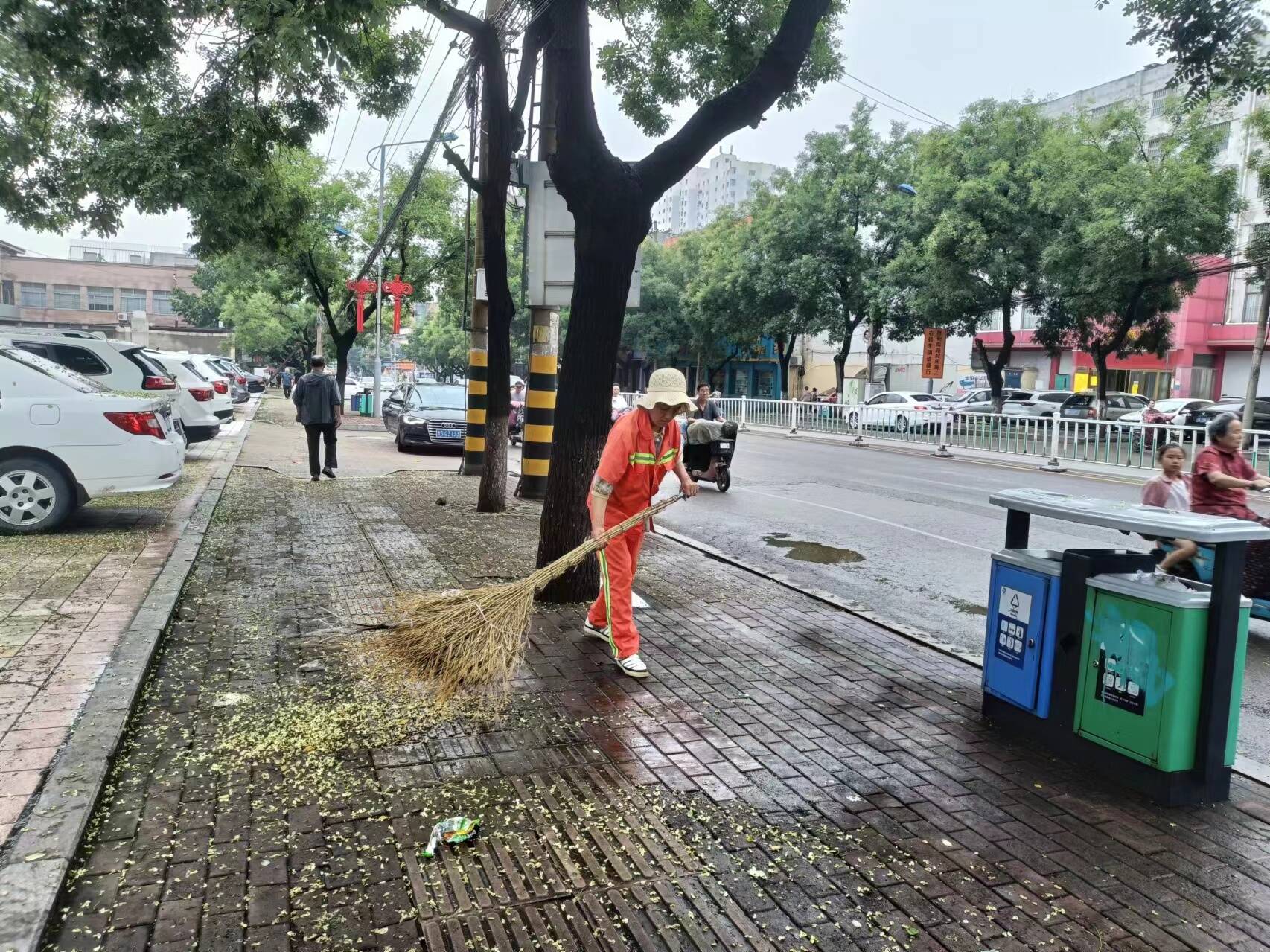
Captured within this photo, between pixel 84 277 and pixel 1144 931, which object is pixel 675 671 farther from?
pixel 84 277

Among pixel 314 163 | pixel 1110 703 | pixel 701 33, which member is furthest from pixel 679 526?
pixel 314 163

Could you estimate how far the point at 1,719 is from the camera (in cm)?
422

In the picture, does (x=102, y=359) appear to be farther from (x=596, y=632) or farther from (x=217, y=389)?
(x=596, y=632)

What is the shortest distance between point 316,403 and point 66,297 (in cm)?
6591

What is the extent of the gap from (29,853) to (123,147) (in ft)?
30.7

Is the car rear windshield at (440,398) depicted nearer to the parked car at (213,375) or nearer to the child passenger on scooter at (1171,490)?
the parked car at (213,375)

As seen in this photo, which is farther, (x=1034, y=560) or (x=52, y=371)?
(x=52, y=371)

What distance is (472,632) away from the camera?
15.9 ft

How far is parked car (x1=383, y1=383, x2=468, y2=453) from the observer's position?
18.8 metres

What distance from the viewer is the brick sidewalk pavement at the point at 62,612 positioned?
157 inches

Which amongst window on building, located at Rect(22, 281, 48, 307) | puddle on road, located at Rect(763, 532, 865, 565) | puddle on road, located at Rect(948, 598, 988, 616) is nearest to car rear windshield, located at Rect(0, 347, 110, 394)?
puddle on road, located at Rect(763, 532, 865, 565)

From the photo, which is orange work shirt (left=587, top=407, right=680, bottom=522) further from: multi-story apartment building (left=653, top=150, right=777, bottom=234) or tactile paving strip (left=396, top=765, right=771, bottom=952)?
multi-story apartment building (left=653, top=150, right=777, bottom=234)

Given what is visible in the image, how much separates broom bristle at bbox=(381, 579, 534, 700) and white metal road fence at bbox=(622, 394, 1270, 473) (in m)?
14.8

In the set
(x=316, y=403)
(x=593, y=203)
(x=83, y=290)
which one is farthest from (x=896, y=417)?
(x=83, y=290)
